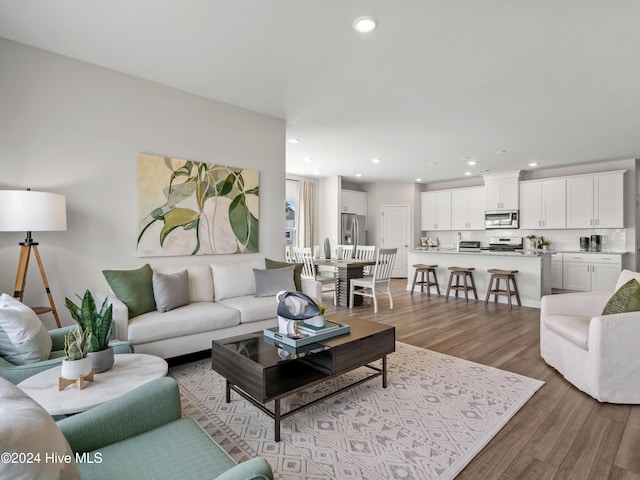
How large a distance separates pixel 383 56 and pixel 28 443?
3.26m

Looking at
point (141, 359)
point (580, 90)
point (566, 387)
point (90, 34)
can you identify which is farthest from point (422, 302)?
point (90, 34)

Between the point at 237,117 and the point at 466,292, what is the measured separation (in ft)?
16.2

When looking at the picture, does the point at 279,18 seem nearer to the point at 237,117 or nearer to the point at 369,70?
the point at 369,70

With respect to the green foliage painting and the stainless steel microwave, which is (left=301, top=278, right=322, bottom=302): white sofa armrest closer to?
the green foliage painting

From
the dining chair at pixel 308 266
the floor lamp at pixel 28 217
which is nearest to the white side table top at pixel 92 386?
the floor lamp at pixel 28 217

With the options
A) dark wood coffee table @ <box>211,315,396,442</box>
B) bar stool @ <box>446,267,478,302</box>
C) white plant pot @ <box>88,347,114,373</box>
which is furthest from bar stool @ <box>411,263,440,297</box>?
white plant pot @ <box>88,347,114,373</box>

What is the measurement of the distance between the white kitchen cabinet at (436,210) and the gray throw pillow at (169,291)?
7471 millimetres

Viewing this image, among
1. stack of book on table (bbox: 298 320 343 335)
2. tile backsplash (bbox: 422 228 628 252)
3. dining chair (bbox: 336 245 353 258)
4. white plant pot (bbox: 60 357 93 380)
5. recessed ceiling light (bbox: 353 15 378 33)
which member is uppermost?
recessed ceiling light (bbox: 353 15 378 33)

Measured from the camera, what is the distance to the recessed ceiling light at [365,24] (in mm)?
2447

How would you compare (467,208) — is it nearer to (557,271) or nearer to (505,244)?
(505,244)

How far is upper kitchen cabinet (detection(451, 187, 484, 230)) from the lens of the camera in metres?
8.46

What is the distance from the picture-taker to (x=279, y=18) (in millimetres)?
2473

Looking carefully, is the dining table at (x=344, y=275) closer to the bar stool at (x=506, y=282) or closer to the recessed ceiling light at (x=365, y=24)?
the bar stool at (x=506, y=282)

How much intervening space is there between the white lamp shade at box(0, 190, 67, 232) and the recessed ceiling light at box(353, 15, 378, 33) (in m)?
2.65
